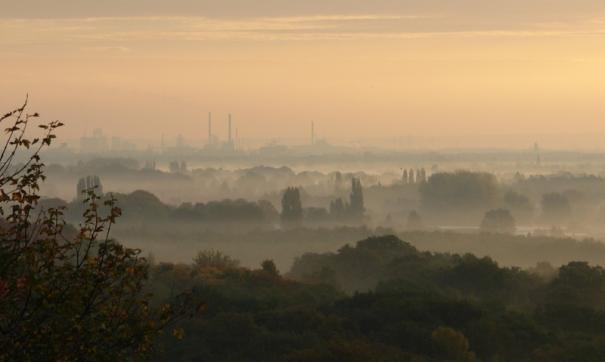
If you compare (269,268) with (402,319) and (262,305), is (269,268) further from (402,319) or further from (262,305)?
(402,319)

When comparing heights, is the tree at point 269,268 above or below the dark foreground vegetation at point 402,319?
above

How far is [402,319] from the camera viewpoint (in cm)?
9531

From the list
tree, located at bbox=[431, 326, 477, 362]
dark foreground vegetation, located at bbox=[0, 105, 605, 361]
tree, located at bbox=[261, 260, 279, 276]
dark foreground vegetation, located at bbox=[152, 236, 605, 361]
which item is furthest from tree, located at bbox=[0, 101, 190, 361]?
tree, located at bbox=[261, 260, 279, 276]

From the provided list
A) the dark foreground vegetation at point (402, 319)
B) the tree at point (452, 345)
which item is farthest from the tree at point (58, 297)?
the tree at point (452, 345)

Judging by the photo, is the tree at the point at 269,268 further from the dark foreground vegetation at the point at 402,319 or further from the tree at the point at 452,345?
the tree at the point at 452,345

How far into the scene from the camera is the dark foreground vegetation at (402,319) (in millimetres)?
83750

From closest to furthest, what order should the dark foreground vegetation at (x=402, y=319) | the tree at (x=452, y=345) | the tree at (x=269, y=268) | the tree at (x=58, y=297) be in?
the tree at (x=58, y=297)
the tree at (x=452, y=345)
the dark foreground vegetation at (x=402, y=319)
the tree at (x=269, y=268)

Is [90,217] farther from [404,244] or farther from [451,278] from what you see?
[404,244]

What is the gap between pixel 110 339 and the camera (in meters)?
31.8

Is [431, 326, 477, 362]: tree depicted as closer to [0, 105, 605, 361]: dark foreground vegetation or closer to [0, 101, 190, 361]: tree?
[0, 105, 605, 361]: dark foreground vegetation

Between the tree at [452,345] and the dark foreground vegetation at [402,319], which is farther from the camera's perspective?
the dark foreground vegetation at [402,319]

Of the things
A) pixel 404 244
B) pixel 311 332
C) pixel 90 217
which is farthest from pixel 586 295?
pixel 90 217

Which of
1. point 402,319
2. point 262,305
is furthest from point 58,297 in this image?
point 262,305

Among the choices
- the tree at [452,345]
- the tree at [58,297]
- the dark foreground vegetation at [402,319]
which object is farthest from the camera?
the dark foreground vegetation at [402,319]
